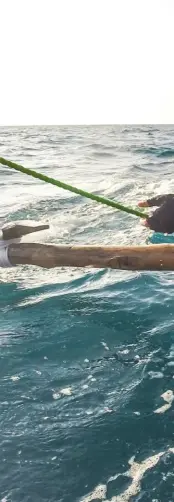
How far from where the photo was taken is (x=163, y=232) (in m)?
7.39

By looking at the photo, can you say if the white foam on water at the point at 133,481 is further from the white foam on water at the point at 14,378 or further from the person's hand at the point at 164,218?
the person's hand at the point at 164,218

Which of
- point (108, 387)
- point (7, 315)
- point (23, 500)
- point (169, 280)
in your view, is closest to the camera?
point (23, 500)

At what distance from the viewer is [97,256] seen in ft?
17.4

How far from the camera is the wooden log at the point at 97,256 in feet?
16.5

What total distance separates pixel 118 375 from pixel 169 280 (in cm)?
289

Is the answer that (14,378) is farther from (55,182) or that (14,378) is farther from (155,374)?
(55,182)

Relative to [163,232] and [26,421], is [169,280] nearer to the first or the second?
[163,232]

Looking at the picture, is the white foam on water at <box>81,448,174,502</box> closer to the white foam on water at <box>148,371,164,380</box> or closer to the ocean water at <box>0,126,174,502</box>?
the ocean water at <box>0,126,174,502</box>

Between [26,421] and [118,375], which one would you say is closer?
[26,421]

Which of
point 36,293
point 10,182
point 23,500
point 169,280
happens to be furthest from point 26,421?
point 10,182

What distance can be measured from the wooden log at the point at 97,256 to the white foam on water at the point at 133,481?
2187mm

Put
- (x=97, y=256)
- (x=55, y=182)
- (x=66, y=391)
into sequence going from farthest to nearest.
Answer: (x=55, y=182) → (x=97, y=256) → (x=66, y=391)

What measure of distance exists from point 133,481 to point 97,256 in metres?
2.68

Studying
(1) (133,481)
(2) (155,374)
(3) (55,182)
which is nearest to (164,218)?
(3) (55,182)
